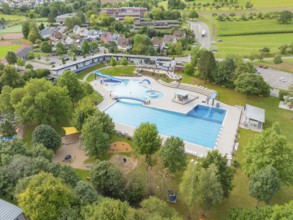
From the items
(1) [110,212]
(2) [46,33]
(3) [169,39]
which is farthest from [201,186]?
(2) [46,33]

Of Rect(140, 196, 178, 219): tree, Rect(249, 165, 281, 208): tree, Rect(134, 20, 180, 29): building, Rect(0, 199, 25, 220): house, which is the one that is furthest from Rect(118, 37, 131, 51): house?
Rect(140, 196, 178, 219): tree

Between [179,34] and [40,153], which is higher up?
[179,34]

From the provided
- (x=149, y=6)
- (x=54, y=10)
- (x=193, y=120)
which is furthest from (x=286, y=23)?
(x=54, y=10)

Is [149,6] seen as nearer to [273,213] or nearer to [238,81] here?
[238,81]

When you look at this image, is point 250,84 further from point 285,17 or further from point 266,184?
point 285,17

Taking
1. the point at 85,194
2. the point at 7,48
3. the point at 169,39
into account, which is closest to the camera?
the point at 85,194

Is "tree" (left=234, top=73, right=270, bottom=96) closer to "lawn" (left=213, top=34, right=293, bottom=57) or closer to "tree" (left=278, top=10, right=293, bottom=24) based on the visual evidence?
"lawn" (left=213, top=34, right=293, bottom=57)

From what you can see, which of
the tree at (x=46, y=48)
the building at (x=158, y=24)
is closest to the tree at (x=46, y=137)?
the tree at (x=46, y=48)
